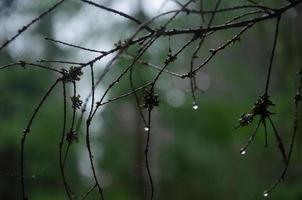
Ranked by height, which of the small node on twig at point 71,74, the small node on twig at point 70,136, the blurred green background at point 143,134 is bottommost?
the small node on twig at point 70,136

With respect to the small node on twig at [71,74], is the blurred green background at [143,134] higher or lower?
higher

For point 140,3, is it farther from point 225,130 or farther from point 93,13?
point 225,130

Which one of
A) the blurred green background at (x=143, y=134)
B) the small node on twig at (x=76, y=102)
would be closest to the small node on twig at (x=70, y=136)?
the small node on twig at (x=76, y=102)

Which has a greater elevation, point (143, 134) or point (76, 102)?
point (143, 134)

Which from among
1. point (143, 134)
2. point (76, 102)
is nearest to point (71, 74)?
point (76, 102)

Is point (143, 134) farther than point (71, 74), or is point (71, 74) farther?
point (143, 134)

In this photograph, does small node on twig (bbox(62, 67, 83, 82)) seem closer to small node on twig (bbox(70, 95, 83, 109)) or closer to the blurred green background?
small node on twig (bbox(70, 95, 83, 109))

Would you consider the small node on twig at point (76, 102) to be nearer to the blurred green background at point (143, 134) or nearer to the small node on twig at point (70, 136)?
the small node on twig at point (70, 136)

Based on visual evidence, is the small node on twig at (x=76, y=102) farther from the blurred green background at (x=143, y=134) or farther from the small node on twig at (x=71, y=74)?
the blurred green background at (x=143, y=134)

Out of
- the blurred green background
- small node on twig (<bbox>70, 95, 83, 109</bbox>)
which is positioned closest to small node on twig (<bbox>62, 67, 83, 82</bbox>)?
small node on twig (<bbox>70, 95, 83, 109</bbox>)

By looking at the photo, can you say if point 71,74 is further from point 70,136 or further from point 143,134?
point 143,134

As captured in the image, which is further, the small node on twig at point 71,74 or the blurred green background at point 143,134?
the blurred green background at point 143,134
